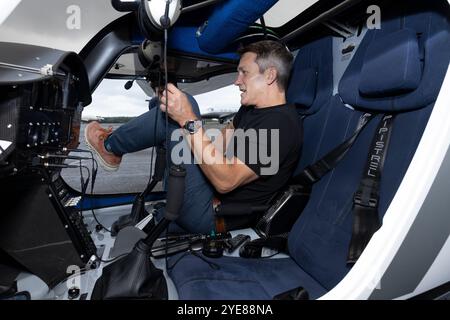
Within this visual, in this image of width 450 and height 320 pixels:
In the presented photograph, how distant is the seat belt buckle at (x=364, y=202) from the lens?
89cm

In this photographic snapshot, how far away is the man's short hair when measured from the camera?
137 cm

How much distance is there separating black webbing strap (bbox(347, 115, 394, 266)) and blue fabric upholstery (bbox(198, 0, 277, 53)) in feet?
2.03

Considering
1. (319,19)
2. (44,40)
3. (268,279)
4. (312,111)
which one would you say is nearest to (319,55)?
(319,19)

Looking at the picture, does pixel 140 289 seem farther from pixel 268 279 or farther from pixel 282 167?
pixel 282 167

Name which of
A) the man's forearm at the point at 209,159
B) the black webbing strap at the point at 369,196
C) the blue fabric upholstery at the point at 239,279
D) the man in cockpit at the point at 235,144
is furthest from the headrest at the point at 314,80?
the blue fabric upholstery at the point at 239,279

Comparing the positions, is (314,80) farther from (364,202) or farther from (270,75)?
(364,202)

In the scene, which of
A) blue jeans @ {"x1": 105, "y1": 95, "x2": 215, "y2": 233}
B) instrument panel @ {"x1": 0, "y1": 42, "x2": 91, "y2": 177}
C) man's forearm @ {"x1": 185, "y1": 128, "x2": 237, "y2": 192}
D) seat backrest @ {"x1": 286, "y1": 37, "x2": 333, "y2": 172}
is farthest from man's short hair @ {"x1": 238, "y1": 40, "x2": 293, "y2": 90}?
A: instrument panel @ {"x1": 0, "y1": 42, "x2": 91, "y2": 177}

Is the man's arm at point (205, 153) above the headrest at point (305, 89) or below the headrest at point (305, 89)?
below

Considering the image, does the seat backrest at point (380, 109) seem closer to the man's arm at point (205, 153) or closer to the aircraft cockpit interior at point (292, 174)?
the aircraft cockpit interior at point (292, 174)

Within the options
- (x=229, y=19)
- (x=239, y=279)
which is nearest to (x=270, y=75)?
(x=229, y=19)

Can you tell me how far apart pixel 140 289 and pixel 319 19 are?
145 centimetres

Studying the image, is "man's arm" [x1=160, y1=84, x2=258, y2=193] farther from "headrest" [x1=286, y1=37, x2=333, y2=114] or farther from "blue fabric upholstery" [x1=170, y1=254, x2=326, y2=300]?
"headrest" [x1=286, y1=37, x2=333, y2=114]

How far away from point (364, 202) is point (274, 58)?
83cm

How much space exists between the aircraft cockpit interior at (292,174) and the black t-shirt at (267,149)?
7cm
